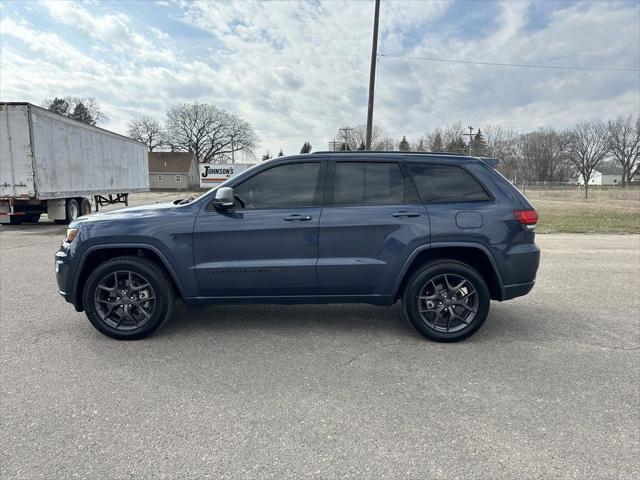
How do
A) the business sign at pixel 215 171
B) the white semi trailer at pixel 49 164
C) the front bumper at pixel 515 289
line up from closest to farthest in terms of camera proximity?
the front bumper at pixel 515 289 → the white semi trailer at pixel 49 164 → the business sign at pixel 215 171

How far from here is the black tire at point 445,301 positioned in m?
3.89

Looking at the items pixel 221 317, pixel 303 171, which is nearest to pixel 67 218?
pixel 221 317

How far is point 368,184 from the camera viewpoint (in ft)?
13.1

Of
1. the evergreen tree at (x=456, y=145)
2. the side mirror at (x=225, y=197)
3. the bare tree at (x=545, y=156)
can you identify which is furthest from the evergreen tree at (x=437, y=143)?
the side mirror at (x=225, y=197)

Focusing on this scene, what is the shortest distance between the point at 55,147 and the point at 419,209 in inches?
488

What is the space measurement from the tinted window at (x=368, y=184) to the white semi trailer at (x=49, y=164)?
11030 mm

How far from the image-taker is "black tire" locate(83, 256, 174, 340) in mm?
3873

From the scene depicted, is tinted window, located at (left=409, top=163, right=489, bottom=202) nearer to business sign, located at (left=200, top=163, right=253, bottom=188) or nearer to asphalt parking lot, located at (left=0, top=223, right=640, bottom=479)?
asphalt parking lot, located at (left=0, top=223, right=640, bottom=479)

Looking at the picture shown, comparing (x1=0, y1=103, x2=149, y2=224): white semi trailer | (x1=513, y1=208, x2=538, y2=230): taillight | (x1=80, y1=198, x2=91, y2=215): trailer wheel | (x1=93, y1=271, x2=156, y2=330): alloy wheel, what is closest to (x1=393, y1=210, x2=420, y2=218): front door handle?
(x1=513, y1=208, x2=538, y2=230): taillight

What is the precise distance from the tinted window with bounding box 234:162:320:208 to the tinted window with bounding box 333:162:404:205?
0.25 meters

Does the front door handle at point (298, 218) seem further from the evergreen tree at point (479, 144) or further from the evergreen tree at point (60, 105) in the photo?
the evergreen tree at point (60, 105)

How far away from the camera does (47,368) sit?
3.37 meters

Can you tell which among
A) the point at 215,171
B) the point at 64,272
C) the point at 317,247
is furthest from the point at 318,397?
the point at 215,171

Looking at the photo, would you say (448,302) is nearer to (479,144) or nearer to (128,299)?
(128,299)
